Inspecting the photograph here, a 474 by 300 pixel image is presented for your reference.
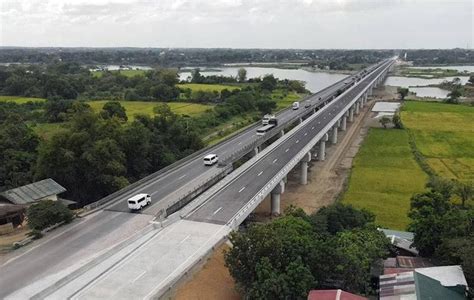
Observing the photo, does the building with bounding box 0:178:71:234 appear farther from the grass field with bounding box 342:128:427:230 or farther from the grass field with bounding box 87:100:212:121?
the grass field with bounding box 87:100:212:121

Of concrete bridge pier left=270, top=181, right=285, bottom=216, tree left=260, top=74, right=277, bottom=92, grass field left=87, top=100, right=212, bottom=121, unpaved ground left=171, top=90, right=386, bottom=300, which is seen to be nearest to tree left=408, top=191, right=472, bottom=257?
unpaved ground left=171, top=90, right=386, bottom=300

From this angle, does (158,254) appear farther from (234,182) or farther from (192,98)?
(192,98)

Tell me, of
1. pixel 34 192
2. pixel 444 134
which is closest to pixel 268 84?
pixel 444 134

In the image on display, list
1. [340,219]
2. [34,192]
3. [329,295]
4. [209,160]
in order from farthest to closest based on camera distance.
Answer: [209,160], [34,192], [340,219], [329,295]

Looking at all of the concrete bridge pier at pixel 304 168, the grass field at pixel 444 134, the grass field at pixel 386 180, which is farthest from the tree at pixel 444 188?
the grass field at pixel 444 134

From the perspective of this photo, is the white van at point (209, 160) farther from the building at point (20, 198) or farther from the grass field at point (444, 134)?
the grass field at point (444, 134)

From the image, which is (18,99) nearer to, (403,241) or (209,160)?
(209,160)
